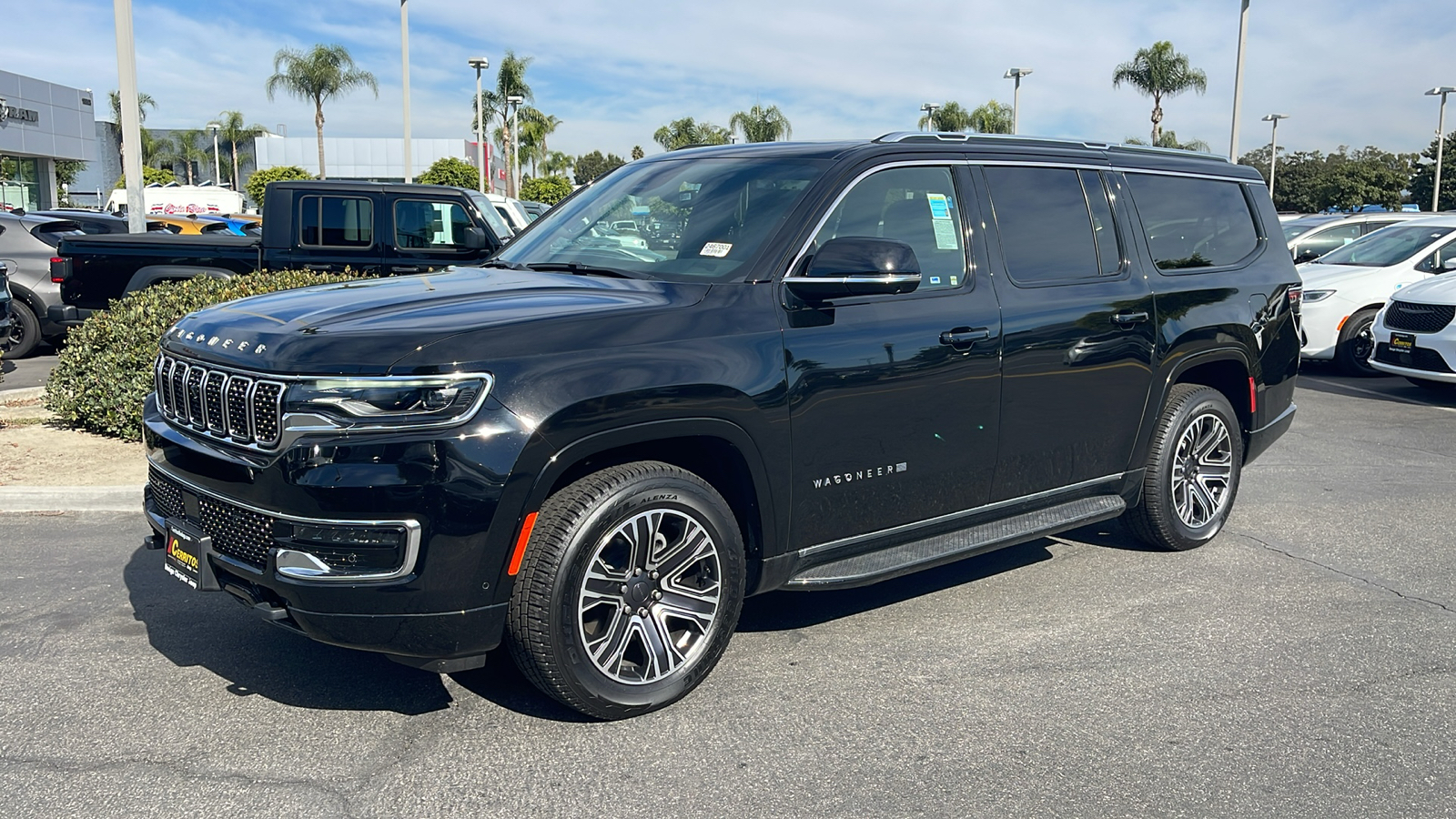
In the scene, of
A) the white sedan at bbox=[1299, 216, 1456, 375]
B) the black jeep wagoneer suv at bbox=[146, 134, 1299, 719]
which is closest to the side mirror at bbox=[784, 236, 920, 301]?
the black jeep wagoneer suv at bbox=[146, 134, 1299, 719]

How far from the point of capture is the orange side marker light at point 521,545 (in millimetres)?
3605

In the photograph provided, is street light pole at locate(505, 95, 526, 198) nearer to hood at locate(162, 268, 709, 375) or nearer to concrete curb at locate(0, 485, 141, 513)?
concrete curb at locate(0, 485, 141, 513)

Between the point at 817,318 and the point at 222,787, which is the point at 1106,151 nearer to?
the point at 817,318

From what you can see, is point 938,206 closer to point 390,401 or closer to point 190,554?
point 390,401

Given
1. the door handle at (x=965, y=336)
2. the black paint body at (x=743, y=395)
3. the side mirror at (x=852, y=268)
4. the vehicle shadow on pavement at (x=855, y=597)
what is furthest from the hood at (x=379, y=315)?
the vehicle shadow on pavement at (x=855, y=597)

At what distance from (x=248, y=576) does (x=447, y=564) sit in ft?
2.20

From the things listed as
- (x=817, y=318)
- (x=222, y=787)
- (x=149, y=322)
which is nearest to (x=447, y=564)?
(x=222, y=787)

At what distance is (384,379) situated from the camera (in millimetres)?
3430

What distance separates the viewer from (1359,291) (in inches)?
516

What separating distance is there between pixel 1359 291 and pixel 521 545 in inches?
484

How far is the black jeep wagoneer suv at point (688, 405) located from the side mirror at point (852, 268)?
1 centimetres

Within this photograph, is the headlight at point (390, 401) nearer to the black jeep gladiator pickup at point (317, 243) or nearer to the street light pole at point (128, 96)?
the black jeep gladiator pickup at point (317, 243)

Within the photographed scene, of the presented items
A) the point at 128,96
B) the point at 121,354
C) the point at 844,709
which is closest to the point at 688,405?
the point at 844,709

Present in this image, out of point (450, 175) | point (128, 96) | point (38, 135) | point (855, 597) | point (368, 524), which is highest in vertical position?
point (38, 135)
